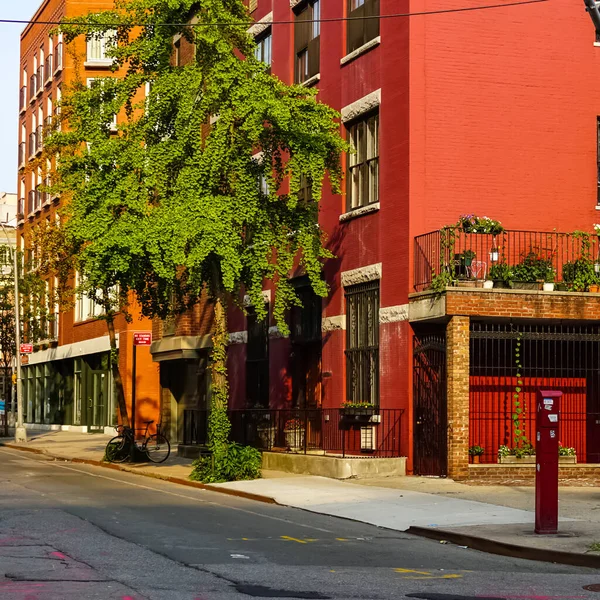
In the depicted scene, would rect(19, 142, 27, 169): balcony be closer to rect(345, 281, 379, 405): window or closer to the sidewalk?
the sidewalk

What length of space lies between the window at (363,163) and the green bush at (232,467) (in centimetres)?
597

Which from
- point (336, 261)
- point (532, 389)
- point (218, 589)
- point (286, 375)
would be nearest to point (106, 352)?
point (286, 375)

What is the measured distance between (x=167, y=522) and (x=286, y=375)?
13333 mm

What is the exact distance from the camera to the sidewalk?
43.2ft

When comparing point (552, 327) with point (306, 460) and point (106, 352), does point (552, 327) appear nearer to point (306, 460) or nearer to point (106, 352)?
point (306, 460)

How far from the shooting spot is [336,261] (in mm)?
25859

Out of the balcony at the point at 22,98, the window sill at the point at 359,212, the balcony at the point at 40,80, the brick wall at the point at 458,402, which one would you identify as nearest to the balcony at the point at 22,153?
the balcony at the point at 22,98

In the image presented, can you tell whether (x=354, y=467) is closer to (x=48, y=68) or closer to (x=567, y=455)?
(x=567, y=455)

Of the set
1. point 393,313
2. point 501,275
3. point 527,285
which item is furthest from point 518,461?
point 393,313

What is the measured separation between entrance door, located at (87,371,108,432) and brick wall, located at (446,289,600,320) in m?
28.8

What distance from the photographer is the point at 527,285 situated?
859 inches

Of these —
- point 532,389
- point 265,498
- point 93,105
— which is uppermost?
point 93,105

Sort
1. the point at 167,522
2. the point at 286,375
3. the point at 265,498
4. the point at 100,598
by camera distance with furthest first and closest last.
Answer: the point at 286,375 → the point at 265,498 → the point at 167,522 → the point at 100,598

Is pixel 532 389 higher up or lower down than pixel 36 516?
higher up
